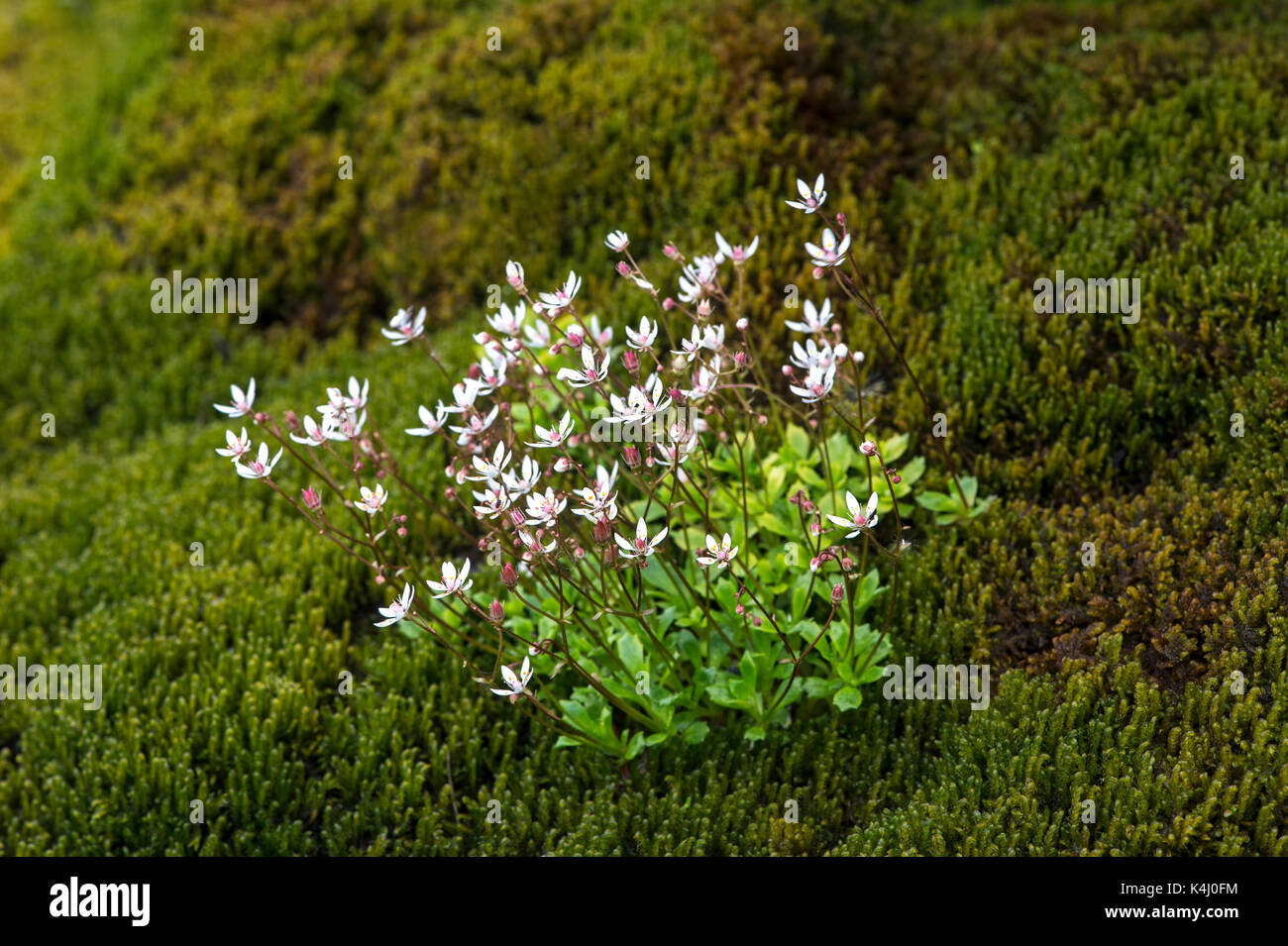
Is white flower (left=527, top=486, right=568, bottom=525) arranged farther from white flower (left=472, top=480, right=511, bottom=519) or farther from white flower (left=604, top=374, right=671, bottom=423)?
white flower (left=604, top=374, right=671, bottom=423)

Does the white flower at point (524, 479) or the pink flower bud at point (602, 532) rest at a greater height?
the white flower at point (524, 479)

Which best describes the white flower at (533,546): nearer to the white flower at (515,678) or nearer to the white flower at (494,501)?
the white flower at (494,501)

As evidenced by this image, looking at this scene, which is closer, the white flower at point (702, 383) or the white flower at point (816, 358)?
the white flower at point (702, 383)

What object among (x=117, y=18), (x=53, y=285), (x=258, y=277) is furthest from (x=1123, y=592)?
(x=117, y=18)

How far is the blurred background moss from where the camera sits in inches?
193

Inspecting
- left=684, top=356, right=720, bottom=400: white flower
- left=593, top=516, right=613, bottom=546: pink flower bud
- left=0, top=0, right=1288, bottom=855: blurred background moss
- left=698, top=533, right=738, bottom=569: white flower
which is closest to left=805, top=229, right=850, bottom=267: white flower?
left=684, top=356, right=720, bottom=400: white flower

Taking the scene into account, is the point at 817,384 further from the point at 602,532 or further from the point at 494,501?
the point at 494,501

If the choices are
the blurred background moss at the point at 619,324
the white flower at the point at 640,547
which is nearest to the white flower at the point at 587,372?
the white flower at the point at 640,547

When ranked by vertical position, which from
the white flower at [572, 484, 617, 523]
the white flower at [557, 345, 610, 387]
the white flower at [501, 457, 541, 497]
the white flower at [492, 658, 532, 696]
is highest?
the white flower at [557, 345, 610, 387]

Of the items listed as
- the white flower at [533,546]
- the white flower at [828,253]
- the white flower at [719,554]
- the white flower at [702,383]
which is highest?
the white flower at [828,253]

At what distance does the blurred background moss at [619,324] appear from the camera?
16.1ft

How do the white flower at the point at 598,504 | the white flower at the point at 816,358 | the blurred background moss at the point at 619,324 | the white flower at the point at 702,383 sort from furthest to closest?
the blurred background moss at the point at 619,324, the white flower at the point at 816,358, the white flower at the point at 702,383, the white flower at the point at 598,504

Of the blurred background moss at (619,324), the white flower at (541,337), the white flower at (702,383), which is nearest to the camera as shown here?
the white flower at (702,383)
